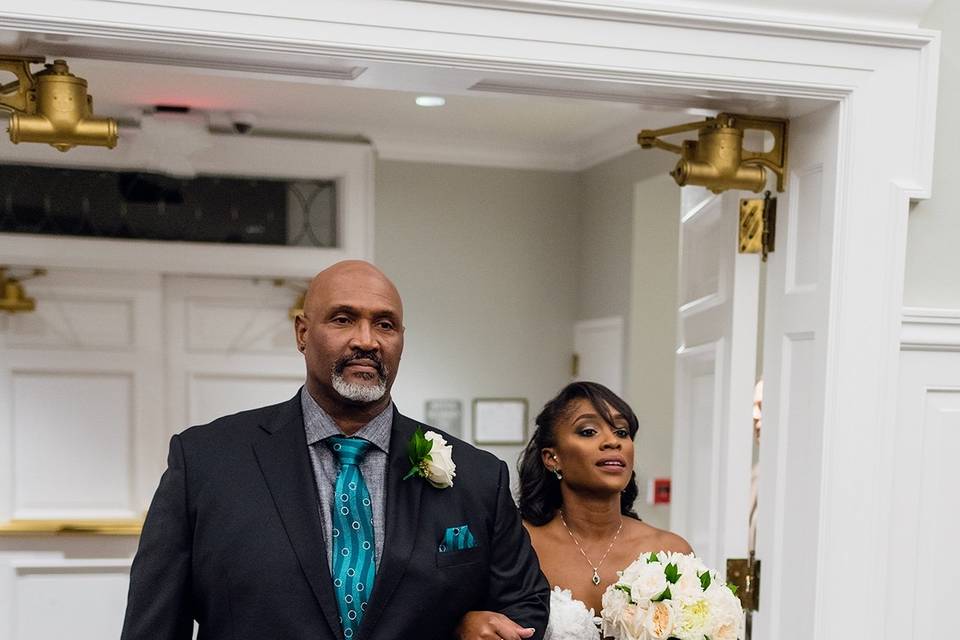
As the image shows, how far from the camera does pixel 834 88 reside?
6.67ft

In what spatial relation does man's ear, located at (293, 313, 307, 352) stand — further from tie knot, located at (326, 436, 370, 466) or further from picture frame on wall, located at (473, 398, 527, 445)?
picture frame on wall, located at (473, 398, 527, 445)

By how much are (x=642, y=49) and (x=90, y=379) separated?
3.78m

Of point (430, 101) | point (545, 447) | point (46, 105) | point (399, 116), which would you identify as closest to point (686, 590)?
point (545, 447)

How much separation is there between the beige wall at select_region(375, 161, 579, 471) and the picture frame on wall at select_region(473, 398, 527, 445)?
6 centimetres

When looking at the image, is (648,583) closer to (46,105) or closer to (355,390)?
(355,390)

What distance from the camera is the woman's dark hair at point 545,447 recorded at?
226cm

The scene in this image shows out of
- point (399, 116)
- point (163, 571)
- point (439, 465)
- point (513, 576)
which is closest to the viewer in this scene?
point (163, 571)

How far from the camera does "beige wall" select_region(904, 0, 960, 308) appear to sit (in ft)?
7.07

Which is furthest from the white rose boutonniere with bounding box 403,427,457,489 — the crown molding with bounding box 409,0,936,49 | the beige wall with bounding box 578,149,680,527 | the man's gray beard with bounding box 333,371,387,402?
the beige wall with bounding box 578,149,680,527

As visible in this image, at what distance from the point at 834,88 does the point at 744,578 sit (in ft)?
3.37

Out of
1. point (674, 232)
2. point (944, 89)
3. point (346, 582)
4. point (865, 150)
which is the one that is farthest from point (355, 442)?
point (674, 232)

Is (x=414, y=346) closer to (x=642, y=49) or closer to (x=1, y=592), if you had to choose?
(x=1, y=592)

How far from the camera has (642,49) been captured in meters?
1.94

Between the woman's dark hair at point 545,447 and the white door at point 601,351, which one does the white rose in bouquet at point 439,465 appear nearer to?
the woman's dark hair at point 545,447
